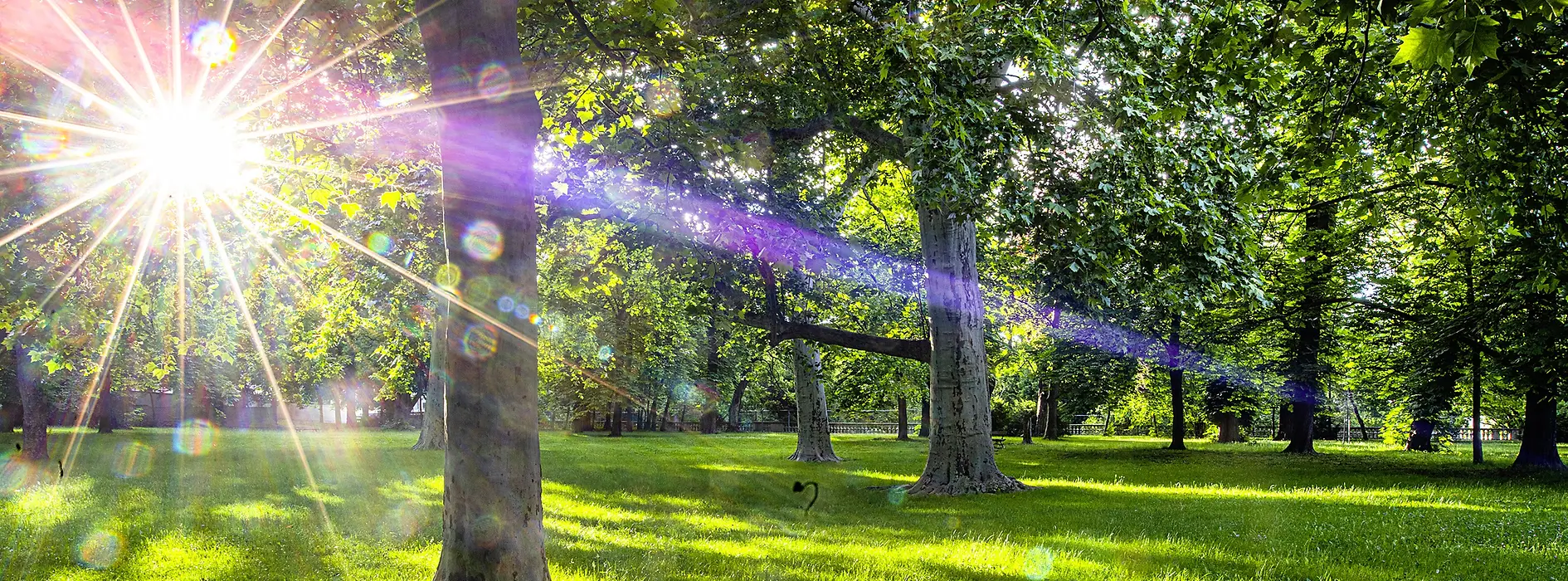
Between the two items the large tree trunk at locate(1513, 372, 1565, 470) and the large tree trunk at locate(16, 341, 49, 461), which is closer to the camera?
the large tree trunk at locate(1513, 372, 1565, 470)

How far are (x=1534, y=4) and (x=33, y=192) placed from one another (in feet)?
47.8

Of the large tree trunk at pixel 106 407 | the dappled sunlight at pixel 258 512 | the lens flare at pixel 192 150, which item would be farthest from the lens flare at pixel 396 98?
the large tree trunk at pixel 106 407

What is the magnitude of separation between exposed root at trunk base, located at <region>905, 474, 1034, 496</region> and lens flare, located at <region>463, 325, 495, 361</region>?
1067cm

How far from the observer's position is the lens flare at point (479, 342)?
4883 millimetres

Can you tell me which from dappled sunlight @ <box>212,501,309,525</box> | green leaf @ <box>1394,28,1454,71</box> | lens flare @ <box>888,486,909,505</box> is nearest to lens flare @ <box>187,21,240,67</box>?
dappled sunlight @ <box>212,501,309,525</box>

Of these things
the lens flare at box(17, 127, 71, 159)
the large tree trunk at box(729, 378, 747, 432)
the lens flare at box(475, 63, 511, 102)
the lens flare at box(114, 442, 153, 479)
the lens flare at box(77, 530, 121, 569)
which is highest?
the lens flare at box(17, 127, 71, 159)

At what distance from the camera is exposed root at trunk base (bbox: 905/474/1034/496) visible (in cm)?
1427

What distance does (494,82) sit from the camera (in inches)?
201

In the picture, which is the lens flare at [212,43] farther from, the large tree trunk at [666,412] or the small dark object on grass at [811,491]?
the large tree trunk at [666,412]

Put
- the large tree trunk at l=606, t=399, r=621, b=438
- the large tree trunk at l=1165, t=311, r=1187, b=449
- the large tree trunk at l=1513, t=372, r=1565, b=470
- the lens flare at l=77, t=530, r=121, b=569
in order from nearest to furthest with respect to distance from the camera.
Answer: the lens flare at l=77, t=530, r=121, b=569 → the large tree trunk at l=1513, t=372, r=1565, b=470 → the large tree trunk at l=1165, t=311, r=1187, b=449 → the large tree trunk at l=606, t=399, r=621, b=438

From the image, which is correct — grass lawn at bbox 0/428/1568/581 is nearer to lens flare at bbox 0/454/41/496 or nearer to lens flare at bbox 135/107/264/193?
lens flare at bbox 0/454/41/496

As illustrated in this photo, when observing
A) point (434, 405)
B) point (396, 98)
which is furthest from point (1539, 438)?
point (434, 405)

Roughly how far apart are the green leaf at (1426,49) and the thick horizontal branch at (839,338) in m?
12.3

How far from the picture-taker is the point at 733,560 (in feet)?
25.0
